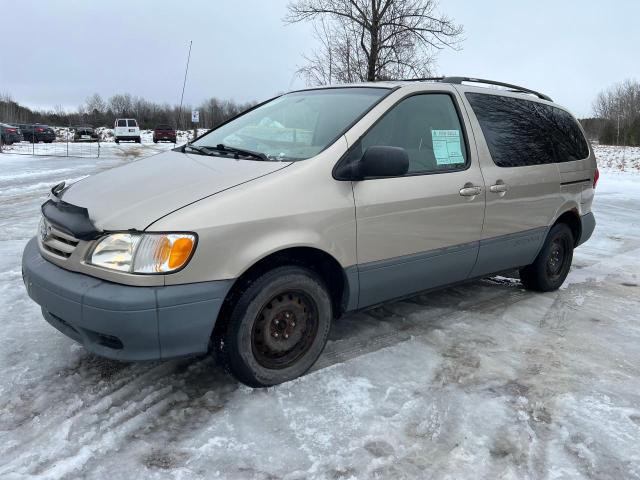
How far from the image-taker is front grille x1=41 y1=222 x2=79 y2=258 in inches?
105

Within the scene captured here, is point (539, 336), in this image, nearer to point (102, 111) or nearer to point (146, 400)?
point (146, 400)

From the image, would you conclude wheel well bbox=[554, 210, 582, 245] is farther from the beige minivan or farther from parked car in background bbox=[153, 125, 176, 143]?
parked car in background bbox=[153, 125, 176, 143]

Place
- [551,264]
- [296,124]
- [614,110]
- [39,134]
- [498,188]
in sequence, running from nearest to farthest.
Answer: [296,124] < [498,188] < [551,264] < [39,134] < [614,110]

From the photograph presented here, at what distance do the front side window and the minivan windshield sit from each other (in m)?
0.17

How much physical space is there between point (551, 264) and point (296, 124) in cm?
283

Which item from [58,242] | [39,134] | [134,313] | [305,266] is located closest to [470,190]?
[305,266]

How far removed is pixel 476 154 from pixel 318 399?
2.10m

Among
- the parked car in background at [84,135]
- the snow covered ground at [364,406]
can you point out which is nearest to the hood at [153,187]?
the snow covered ground at [364,406]

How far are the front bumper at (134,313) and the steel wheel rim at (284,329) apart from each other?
1.05ft

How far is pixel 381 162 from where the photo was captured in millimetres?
2930

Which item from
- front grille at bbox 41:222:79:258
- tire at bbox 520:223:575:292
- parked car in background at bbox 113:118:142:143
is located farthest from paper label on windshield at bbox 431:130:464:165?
parked car in background at bbox 113:118:142:143

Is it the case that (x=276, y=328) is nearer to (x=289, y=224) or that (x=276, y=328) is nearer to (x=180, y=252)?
(x=289, y=224)

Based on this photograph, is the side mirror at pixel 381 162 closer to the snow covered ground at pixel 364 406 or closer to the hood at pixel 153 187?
the hood at pixel 153 187

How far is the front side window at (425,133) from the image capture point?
331cm
